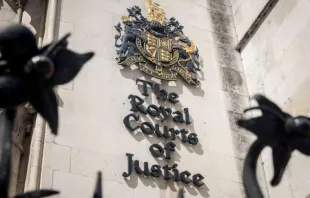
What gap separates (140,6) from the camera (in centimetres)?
940

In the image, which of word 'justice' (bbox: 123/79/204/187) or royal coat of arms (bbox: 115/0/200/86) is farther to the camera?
royal coat of arms (bbox: 115/0/200/86)

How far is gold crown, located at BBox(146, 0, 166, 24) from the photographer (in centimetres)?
930

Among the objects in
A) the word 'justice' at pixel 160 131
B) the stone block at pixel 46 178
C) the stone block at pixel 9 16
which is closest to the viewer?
the stone block at pixel 46 178

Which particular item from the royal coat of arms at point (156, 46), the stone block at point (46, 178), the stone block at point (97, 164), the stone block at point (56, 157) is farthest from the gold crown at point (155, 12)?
the stone block at point (46, 178)

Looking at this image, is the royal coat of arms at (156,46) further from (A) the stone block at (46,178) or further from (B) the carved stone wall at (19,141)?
(A) the stone block at (46,178)

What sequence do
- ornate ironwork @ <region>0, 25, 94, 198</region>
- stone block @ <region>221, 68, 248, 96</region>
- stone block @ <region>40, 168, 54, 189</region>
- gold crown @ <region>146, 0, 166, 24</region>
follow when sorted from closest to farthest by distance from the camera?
1. ornate ironwork @ <region>0, 25, 94, 198</region>
2. stone block @ <region>40, 168, 54, 189</region>
3. stone block @ <region>221, 68, 248, 96</region>
4. gold crown @ <region>146, 0, 166, 24</region>

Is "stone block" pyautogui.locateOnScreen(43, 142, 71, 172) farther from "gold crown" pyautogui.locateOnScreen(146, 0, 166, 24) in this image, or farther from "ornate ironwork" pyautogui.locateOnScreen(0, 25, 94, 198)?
"ornate ironwork" pyautogui.locateOnScreen(0, 25, 94, 198)

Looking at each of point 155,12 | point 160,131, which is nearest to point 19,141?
point 160,131

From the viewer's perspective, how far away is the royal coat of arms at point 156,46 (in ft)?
27.9

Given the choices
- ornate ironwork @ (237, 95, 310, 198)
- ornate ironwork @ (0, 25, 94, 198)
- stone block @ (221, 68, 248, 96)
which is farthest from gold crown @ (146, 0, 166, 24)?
ornate ironwork @ (0, 25, 94, 198)

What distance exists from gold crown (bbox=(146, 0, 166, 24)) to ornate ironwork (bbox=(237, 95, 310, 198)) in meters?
6.58

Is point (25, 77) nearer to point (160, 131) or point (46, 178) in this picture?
point (46, 178)

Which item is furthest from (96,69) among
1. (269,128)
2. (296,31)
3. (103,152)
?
(269,128)

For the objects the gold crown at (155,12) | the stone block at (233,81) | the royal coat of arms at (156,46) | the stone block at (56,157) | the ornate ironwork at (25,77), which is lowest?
the stone block at (56,157)
